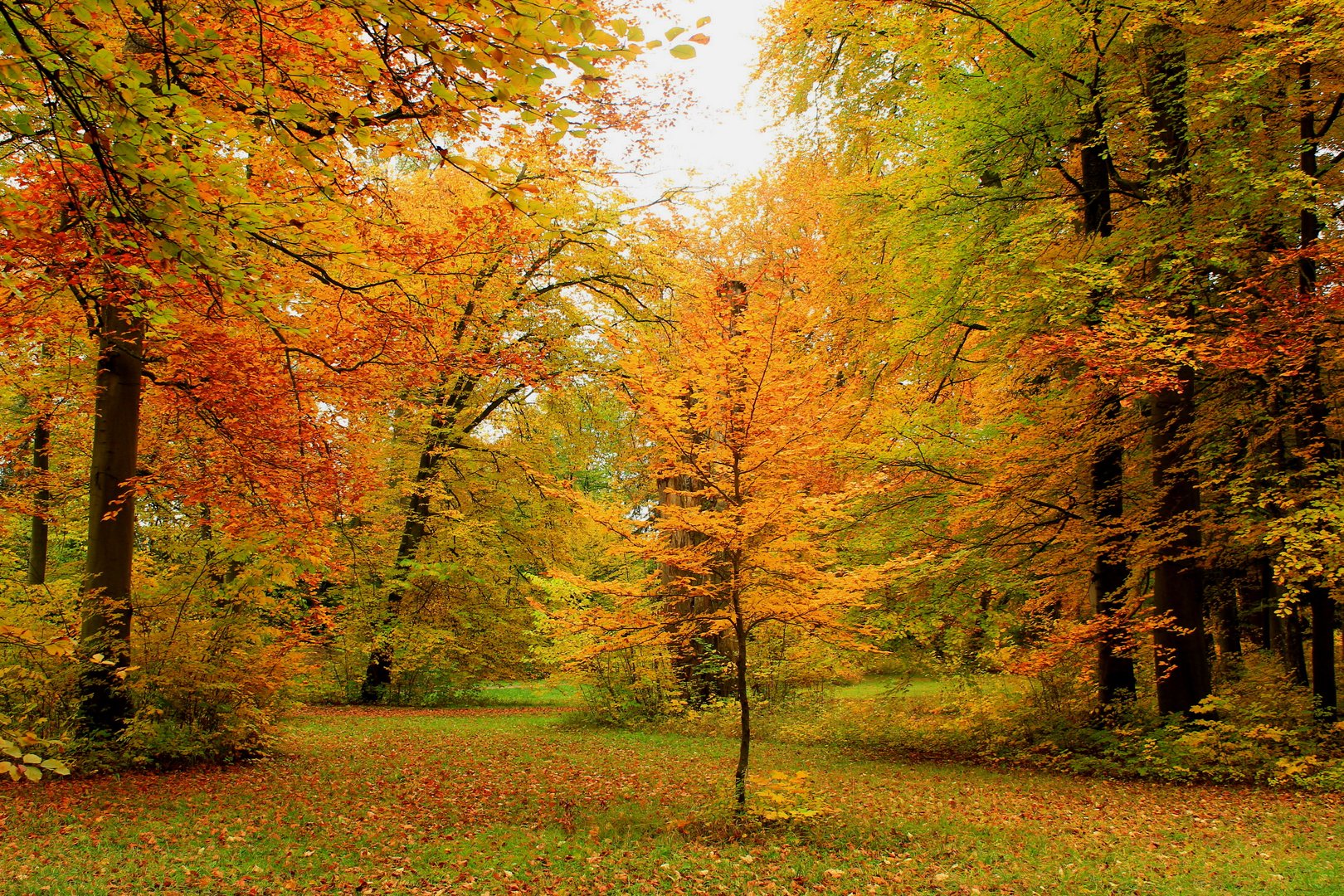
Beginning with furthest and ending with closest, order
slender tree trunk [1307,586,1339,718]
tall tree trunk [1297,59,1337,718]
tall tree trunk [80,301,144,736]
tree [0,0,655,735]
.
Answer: slender tree trunk [1307,586,1339,718], tall tree trunk [1297,59,1337,718], tall tree trunk [80,301,144,736], tree [0,0,655,735]

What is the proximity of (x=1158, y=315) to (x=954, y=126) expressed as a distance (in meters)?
3.20

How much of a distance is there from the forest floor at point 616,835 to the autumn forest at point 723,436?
0.18 ft

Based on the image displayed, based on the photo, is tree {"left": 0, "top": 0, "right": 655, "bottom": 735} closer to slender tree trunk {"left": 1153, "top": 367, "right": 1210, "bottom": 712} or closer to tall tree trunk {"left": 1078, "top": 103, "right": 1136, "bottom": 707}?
tall tree trunk {"left": 1078, "top": 103, "right": 1136, "bottom": 707}

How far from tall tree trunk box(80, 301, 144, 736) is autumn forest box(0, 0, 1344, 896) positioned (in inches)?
1.8

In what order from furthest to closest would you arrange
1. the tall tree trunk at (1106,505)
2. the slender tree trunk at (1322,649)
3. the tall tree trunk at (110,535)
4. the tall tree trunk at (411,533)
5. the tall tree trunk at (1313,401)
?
1. the tall tree trunk at (411,533)
2. the tall tree trunk at (1106,505)
3. the slender tree trunk at (1322,649)
4. the tall tree trunk at (1313,401)
5. the tall tree trunk at (110,535)

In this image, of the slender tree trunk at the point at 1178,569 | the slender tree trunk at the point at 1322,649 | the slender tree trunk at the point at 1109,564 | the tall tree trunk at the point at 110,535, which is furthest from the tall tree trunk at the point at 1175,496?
the tall tree trunk at the point at 110,535

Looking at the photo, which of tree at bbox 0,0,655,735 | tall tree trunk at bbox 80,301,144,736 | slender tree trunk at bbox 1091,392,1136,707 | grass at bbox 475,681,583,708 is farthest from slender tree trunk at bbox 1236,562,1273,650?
tall tree trunk at bbox 80,301,144,736

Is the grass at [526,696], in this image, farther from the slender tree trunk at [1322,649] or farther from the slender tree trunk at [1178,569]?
the slender tree trunk at [1322,649]

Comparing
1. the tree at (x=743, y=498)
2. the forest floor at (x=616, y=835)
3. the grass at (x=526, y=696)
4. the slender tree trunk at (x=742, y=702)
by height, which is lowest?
the grass at (x=526, y=696)

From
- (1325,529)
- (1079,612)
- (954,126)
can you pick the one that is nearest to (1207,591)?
(1079,612)

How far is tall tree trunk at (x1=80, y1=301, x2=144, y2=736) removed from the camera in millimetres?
7168

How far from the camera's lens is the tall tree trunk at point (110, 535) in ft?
23.5

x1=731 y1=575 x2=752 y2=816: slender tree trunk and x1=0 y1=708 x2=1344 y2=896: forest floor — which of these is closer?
x1=0 y1=708 x2=1344 y2=896: forest floor

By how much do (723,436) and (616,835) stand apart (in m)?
3.49
